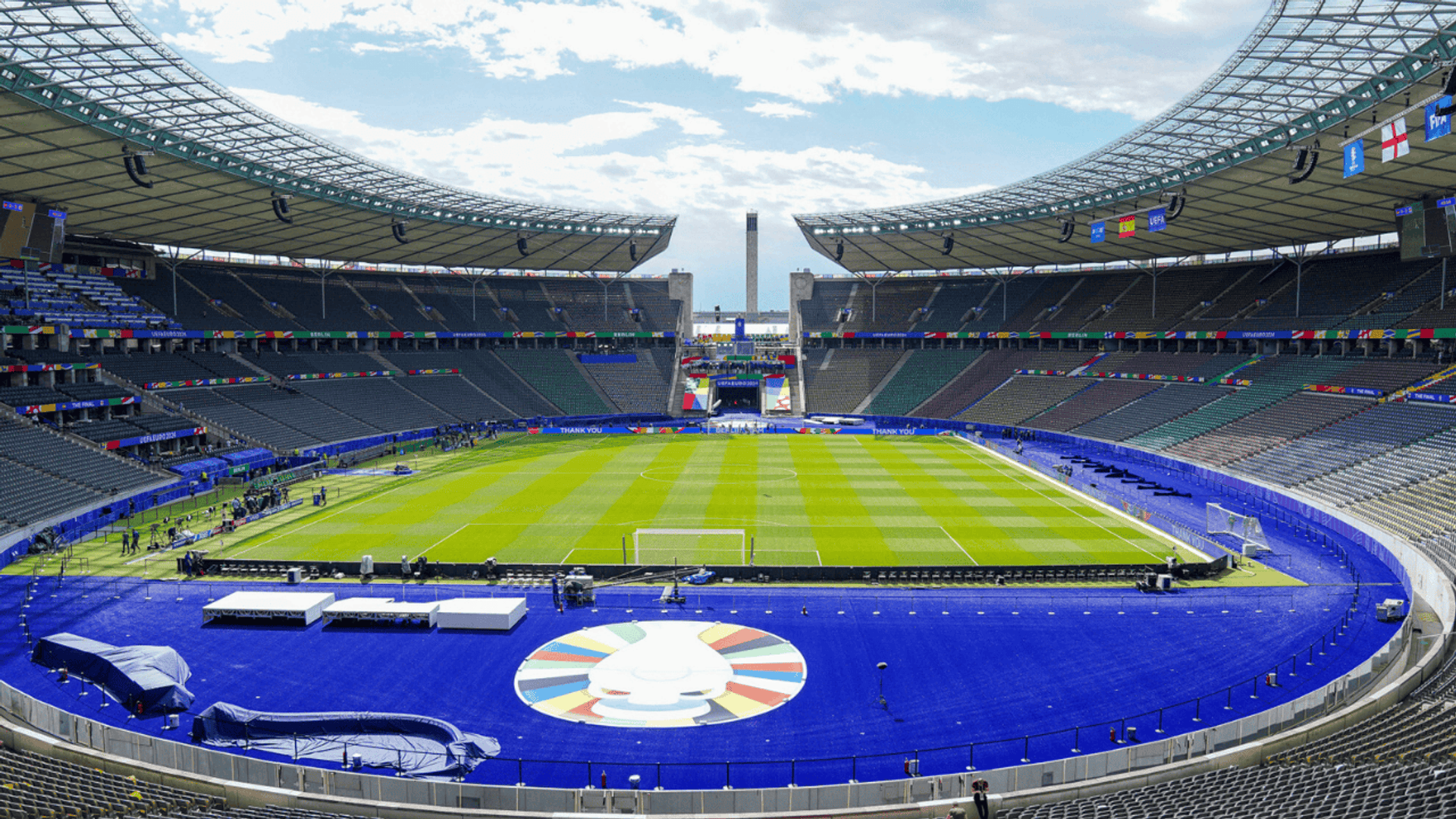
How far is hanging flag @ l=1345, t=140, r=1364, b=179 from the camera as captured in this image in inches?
1161

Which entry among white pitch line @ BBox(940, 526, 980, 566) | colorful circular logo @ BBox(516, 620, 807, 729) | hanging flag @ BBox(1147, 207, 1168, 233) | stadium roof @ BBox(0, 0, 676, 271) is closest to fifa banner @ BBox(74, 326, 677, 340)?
stadium roof @ BBox(0, 0, 676, 271)

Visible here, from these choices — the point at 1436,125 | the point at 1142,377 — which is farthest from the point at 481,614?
the point at 1142,377

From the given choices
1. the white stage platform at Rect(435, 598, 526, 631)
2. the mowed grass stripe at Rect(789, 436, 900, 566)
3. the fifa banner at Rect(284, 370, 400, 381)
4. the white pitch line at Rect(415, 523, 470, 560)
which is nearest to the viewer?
the white stage platform at Rect(435, 598, 526, 631)

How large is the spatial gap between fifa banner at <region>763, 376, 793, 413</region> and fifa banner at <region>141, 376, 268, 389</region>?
48.1m

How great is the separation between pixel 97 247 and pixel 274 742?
60.8 metres

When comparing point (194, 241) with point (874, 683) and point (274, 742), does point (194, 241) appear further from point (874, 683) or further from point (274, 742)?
point (874, 683)

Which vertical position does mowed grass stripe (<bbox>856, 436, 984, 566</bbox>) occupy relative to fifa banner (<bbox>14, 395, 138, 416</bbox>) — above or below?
below

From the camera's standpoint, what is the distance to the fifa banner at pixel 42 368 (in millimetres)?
46344

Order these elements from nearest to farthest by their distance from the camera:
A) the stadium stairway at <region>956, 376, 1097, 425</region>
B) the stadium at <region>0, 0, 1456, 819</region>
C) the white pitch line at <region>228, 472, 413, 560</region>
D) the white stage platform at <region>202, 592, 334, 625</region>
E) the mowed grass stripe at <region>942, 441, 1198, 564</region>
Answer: the stadium at <region>0, 0, 1456, 819</region> → the white stage platform at <region>202, 592, 334, 625</region> → the mowed grass stripe at <region>942, 441, 1198, 564</region> → the white pitch line at <region>228, 472, 413, 560</region> → the stadium stairway at <region>956, 376, 1097, 425</region>

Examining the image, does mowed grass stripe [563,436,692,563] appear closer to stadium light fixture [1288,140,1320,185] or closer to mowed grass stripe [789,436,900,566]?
mowed grass stripe [789,436,900,566]

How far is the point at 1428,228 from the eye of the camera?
47.2m

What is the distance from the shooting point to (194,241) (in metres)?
65.2

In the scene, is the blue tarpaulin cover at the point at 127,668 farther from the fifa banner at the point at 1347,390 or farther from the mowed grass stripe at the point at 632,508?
the fifa banner at the point at 1347,390

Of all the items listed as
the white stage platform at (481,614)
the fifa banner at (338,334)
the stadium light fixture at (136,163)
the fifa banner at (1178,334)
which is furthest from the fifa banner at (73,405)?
the fifa banner at (1178,334)
